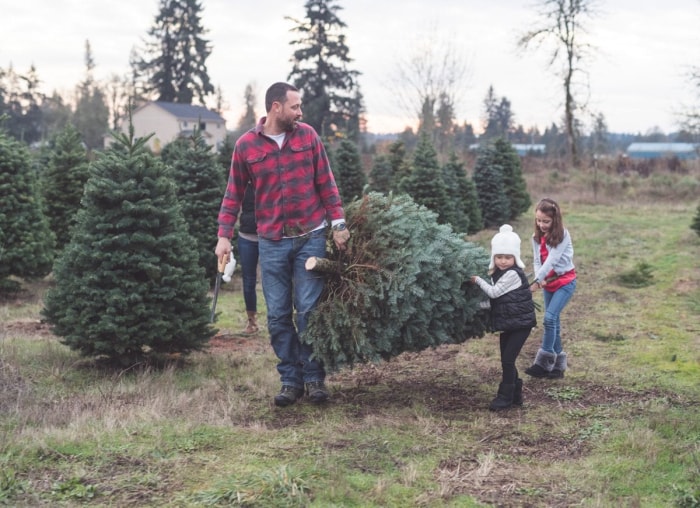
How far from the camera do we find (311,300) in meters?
5.26

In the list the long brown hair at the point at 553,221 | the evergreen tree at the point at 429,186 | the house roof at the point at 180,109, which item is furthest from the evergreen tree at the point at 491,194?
the house roof at the point at 180,109

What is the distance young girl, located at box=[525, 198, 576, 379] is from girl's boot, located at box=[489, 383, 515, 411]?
3.83 ft

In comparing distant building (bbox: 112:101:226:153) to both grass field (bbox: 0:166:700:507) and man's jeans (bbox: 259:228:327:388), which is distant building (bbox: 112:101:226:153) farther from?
man's jeans (bbox: 259:228:327:388)

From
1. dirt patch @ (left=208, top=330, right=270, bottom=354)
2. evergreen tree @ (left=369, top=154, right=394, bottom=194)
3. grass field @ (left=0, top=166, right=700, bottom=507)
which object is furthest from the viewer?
evergreen tree @ (left=369, top=154, right=394, bottom=194)

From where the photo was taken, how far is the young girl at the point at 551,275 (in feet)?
20.7

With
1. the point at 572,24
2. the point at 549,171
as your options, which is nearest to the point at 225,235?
the point at 549,171

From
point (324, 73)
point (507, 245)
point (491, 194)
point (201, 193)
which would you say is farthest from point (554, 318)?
point (324, 73)

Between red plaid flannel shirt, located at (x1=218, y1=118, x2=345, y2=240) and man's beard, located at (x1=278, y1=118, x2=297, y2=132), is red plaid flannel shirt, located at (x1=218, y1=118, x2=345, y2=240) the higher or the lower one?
the lower one

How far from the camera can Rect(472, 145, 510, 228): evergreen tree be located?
21016mm

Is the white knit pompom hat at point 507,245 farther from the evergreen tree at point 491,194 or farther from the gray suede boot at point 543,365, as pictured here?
the evergreen tree at point 491,194

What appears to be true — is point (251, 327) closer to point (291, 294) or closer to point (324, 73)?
point (291, 294)

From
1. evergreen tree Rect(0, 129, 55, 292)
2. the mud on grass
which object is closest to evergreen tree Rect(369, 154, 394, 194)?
evergreen tree Rect(0, 129, 55, 292)

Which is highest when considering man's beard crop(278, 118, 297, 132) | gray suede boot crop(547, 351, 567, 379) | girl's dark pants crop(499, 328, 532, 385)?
man's beard crop(278, 118, 297, 132)

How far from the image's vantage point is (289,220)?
5.30 metres
